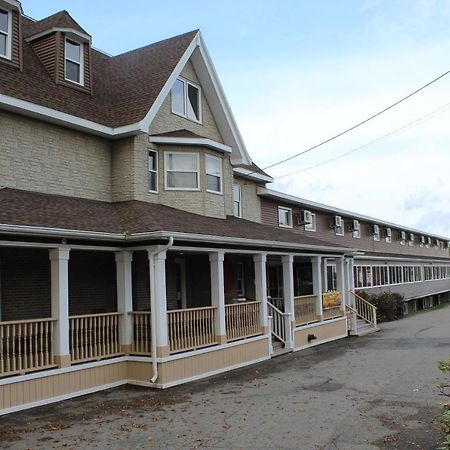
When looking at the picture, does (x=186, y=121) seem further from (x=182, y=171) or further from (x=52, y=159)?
(x=52, y=159)

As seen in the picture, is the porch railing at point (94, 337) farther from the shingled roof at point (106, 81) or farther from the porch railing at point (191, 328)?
the shingled roof at point (106, 81)

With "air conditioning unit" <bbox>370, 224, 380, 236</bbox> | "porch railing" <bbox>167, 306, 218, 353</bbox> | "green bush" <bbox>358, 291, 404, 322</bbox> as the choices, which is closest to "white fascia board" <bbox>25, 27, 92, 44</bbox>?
"porch railing" <bbox>167, 306, 218, 353</bbox>

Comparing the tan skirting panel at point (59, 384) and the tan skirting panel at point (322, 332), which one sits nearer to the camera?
the tan skirting panel at point (59, 384)

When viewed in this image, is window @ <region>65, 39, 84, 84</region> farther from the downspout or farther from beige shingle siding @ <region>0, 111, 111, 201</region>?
the downspout

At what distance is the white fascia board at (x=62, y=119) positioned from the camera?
12594 millimetres

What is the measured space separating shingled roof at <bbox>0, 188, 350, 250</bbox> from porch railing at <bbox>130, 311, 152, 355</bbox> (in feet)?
6.62

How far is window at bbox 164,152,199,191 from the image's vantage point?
54.5 feet

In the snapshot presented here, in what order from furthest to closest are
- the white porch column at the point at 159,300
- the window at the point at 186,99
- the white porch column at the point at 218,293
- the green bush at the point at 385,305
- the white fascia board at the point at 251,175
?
1. the green bush at the point at 385,305
2. the white fascia board at the point at 251,175
3. the window at the point at 186,99
4. the white porch column at the point at 218,293
5. the white porch column at the point at 159,300

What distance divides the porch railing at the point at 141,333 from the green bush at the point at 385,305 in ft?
60.1

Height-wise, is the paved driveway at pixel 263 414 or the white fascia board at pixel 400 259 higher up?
the white fascia board at pixel 400 259

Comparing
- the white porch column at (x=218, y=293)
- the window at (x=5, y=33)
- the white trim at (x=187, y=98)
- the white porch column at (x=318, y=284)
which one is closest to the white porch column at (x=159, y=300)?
the white porch column at (x=218, y=293)

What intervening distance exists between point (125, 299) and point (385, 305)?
2017 centimetres

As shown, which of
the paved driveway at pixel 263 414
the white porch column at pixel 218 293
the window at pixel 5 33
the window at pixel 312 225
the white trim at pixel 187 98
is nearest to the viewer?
the paved driveway at pixel 263 414

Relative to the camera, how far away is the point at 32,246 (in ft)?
35.6
